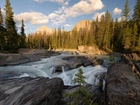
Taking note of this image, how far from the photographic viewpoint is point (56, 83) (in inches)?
329

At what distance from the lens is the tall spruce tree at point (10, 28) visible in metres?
40.2

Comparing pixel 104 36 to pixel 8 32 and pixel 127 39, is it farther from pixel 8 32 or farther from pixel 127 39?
pixel 8 32

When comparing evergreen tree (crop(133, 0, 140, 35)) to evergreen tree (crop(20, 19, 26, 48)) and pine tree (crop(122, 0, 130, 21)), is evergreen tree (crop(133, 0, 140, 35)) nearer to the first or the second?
pine tree (crop(122, 0, 130, 21))

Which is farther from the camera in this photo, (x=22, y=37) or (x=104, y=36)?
(x=104, y=36)

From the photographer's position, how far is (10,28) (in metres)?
41.2

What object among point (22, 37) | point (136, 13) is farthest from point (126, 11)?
point (22, 37)

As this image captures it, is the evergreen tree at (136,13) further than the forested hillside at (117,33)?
Yes

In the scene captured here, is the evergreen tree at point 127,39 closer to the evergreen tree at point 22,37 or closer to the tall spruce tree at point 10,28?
the tall spruce tree at point 10,28

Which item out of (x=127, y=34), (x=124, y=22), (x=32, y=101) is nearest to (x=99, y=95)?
(x=32, y=101)

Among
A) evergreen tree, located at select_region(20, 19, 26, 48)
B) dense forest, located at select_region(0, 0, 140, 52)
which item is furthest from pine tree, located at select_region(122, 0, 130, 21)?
evergreen tree, located at select_region(20, 19, 26, 48)

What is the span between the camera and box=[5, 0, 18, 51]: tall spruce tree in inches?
1581

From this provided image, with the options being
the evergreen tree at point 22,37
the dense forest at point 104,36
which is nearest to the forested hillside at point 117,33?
the dense forest at point 104,36

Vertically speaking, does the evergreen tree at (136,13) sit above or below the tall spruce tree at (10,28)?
above

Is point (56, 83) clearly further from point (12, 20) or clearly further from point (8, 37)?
point (12, 20)
